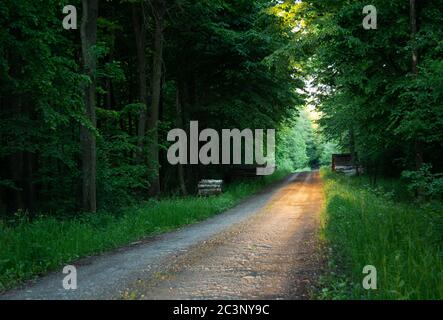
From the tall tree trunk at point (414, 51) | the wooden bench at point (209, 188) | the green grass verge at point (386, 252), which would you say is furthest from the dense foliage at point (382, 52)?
the wooden bench at point (209, 188)

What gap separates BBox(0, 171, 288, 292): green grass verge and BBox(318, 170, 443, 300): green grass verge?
17.1 feet

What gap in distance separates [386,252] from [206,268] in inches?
128

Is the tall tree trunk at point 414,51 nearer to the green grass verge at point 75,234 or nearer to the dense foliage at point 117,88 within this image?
the dense foliage at point 117,88

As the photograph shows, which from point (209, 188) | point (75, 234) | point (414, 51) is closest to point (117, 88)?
point (209, 188)

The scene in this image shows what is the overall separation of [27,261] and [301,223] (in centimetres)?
807

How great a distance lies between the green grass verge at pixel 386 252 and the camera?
17.5 ft

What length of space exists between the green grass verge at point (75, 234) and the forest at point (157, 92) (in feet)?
0.16

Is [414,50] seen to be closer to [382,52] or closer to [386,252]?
[382,52]

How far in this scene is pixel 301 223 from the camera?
41.8ft

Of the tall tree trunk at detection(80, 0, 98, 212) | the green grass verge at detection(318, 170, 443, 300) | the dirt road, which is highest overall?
the tall tree trunk at detection(80, 0, 98, 212)

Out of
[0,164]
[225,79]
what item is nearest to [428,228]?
[0,164]

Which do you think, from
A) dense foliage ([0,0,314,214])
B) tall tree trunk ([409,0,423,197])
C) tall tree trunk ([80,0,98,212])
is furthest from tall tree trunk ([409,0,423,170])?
tall tree trunk ([80,0,98,212])

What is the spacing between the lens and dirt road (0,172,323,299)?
618 centimetres

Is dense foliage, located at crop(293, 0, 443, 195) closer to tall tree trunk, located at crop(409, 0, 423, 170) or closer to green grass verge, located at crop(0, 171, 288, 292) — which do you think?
tall tree trunk, located at crop(409, 0, 423, 170)
